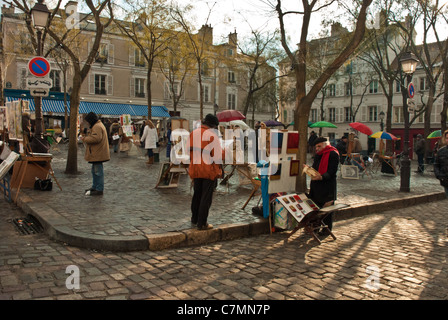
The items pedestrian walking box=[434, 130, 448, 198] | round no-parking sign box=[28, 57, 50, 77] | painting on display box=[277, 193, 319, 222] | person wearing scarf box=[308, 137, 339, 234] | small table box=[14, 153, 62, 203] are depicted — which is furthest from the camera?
round no-parking sign box=[28, 57, 50, 77]

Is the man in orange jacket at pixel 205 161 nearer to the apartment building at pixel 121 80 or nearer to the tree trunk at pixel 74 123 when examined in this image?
the tree trunk at pixel 74 123

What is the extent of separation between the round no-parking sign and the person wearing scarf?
7128mm

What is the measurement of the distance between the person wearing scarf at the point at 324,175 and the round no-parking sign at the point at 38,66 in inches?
281

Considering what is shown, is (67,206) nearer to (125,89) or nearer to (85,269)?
(85,269)

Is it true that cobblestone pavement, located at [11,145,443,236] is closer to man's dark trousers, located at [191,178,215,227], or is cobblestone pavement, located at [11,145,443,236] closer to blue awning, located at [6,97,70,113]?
man's dark trousers, located at [191,178,215,227]

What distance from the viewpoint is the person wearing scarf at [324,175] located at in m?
5.91

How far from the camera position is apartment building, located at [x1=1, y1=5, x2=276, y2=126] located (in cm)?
3166

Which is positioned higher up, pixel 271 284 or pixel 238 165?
pixel 238 165

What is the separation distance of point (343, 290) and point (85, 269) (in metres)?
2.70

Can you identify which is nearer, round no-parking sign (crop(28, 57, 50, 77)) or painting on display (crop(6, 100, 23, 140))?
painting on display (crop(6, 100, 23, 140))

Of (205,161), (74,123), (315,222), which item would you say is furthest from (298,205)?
(74,123)

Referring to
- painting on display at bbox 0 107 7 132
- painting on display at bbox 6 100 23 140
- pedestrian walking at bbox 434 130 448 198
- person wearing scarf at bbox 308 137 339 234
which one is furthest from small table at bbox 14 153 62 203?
pedestrian walking at bbox 434 130 448 198

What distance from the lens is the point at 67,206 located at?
674cm
